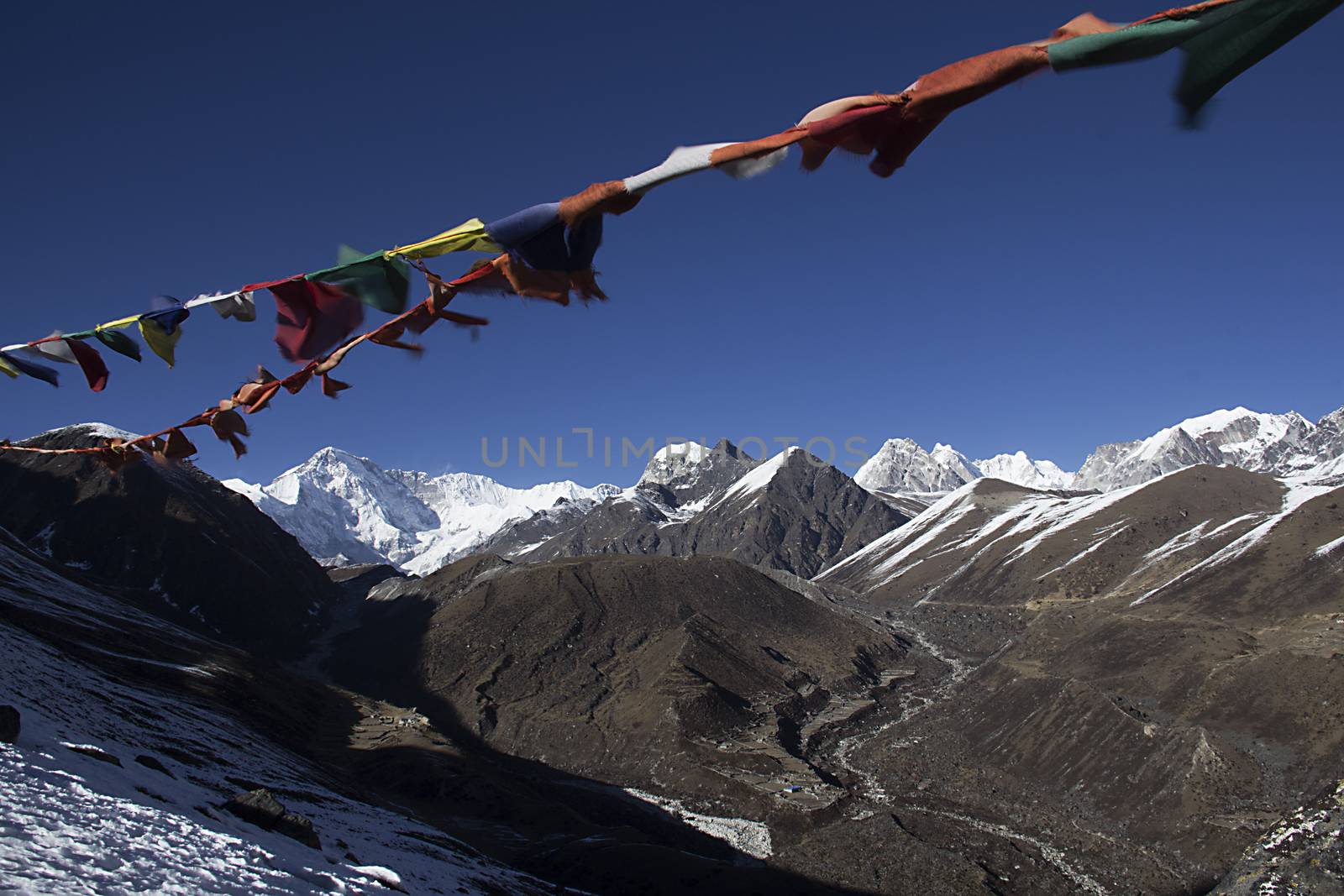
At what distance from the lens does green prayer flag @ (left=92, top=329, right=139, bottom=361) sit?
694 cm

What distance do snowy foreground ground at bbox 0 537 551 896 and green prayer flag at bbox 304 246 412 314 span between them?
628cm

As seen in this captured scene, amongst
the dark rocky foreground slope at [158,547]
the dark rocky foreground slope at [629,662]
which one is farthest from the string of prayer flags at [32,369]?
the dark rocky foreground slope at [158,547]

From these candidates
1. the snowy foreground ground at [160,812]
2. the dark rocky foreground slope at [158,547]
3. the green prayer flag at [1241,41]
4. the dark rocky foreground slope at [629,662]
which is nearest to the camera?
the green prayer flag at [1241,41]

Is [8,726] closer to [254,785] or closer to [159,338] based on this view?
[254,785]

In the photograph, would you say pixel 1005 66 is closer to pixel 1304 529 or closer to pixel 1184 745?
pixel 1184 745

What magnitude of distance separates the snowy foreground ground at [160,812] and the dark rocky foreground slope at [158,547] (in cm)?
5692

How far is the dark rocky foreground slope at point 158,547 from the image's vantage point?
8281cm

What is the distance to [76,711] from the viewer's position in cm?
1889

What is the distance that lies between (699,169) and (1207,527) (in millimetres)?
106991

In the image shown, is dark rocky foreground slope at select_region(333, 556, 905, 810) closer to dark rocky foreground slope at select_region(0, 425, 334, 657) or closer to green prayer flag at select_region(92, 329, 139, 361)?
dark rocky foreground slope at select_region(0, 425, 334, 657)

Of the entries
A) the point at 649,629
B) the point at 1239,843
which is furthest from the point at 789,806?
the point at 649,629

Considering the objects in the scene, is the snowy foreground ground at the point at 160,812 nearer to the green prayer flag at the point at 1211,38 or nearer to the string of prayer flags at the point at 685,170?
the string of prayer flags at the point at 685,170

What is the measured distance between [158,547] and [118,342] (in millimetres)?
98794

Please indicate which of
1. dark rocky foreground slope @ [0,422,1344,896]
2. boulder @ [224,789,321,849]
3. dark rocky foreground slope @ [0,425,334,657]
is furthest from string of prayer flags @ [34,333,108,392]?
dark rocky foreground slope @ [0,425,334,657]
